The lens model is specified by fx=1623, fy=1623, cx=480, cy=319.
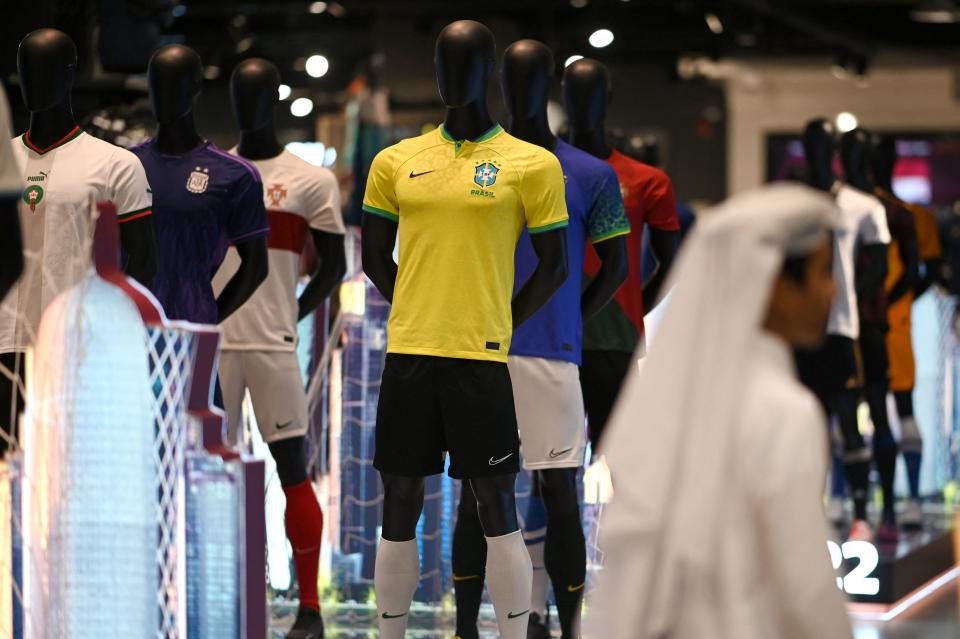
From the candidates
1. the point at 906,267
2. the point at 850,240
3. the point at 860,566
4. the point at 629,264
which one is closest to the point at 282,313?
the point at 629,264

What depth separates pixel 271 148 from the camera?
456cm

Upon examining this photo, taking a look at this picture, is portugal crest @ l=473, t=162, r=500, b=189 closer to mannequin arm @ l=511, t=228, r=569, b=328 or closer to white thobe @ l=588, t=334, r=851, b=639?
mannequin arm @ l=511, t=228, r=569, b=328

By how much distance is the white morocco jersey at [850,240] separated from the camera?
6102 millimetres

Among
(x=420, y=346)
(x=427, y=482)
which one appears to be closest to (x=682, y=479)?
(x=420, y=346)

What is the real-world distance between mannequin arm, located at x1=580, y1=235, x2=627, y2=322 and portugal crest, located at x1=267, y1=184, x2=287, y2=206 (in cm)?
93

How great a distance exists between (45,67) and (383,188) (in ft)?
2.69

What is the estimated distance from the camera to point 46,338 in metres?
2.72

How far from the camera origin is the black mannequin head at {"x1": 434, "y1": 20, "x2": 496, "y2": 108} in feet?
11.8

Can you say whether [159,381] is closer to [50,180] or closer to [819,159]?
[50,180]

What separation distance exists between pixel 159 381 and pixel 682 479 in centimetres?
130

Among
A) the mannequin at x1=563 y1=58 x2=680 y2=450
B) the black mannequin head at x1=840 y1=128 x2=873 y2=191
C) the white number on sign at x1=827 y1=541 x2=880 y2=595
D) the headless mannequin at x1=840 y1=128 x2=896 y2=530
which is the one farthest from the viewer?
the black mannequin head at x1=840 y1=128 x2=873 y2=191

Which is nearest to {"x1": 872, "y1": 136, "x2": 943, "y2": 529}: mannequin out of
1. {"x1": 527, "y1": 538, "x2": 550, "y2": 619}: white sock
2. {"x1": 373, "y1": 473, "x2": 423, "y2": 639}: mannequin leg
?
{"x1": 527, "y1": 538, "x2": 550, "y2": 619}: white sock

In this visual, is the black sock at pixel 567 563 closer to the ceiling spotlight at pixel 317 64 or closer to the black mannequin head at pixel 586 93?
the black mannequin head at pixel 586 93

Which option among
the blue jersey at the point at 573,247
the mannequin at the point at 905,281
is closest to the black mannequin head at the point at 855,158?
the mannequin at the point at 905,281
